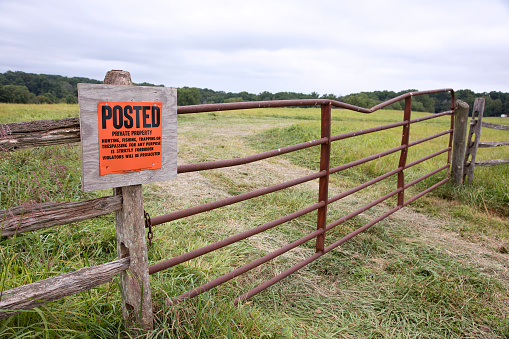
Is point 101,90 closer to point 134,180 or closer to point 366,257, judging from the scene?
point 134,180

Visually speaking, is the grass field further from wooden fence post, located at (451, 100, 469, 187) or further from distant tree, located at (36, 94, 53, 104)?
distant tree, located at (36, 94, 53, 104)

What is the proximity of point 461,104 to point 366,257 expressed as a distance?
138 inches

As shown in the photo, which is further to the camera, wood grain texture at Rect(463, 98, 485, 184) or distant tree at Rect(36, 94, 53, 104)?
distant tree at Rect(36, 94, 53, 104)

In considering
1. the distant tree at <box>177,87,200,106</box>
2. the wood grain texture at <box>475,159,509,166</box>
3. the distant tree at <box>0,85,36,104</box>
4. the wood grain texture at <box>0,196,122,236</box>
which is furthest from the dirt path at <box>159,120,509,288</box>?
the distant tree at <box>0,85,36,104</box>

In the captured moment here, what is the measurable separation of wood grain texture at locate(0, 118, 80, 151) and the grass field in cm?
25

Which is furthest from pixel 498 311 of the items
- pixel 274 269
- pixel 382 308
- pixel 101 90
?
pixel 101 90

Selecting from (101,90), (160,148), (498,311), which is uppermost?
(101,90)

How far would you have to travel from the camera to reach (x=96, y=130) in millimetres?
1644

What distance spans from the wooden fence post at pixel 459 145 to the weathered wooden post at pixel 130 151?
5.38m

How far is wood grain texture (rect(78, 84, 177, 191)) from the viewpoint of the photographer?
1.61 m

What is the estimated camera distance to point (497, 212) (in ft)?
16.7

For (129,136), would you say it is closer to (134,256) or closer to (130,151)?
(130,151)

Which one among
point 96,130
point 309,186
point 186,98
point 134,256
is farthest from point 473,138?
point 186,98

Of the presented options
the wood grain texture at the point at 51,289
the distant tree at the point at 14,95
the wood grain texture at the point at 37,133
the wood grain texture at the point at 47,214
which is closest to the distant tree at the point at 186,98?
the wood grain texture at the point at 37,133
